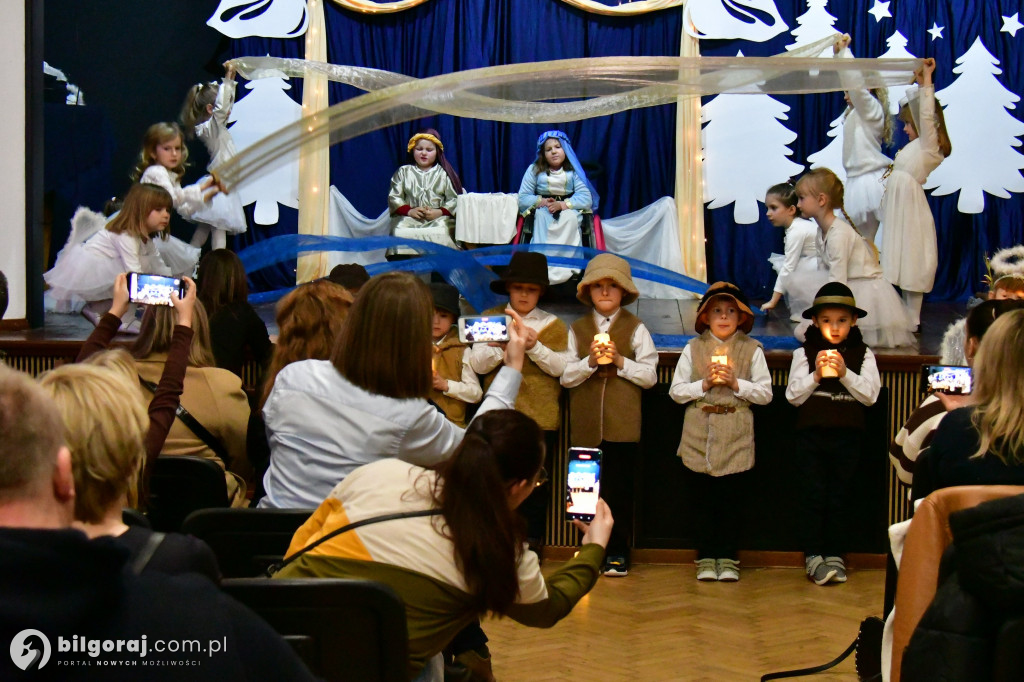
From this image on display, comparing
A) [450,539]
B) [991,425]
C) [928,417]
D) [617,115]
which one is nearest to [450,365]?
[928,417]

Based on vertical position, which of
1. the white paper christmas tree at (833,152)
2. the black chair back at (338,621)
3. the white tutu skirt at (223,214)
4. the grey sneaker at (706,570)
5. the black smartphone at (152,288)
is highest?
the white paper christmas tree at (833,152)

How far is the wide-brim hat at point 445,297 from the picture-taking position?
4.92 m

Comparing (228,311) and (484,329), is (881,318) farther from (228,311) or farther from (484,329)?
(228,311)

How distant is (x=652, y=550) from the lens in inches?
208

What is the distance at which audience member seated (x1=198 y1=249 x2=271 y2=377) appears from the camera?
468cm

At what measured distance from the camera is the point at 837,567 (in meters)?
4.94

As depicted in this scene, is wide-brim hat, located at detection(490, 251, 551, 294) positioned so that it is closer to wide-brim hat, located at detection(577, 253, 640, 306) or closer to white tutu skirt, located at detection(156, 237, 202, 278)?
wide-brim hat, located at detection(577, 253, 640, 306)

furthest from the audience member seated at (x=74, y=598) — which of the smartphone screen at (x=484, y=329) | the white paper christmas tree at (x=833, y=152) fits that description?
the white paper christmas tree at (x=833, y=152)

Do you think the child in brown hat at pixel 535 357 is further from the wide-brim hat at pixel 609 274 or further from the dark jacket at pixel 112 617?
the dark jacket at pixel 112 617

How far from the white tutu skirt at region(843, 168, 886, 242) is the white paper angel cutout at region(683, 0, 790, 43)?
1.75 meters

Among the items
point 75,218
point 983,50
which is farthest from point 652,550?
point 983,50

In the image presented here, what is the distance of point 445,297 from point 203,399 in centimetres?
165

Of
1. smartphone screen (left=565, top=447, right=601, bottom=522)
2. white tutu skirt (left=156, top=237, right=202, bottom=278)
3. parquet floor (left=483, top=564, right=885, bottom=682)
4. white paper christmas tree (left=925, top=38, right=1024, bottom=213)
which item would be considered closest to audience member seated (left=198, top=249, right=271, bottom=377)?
parquet floor (left=483, top=564, right=885, bottom=682)

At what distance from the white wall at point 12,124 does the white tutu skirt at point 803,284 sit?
4.58m
